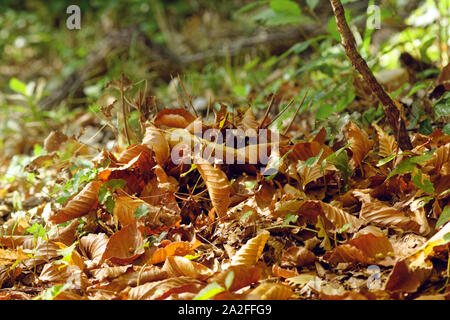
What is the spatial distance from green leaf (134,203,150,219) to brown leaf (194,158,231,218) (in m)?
0.22

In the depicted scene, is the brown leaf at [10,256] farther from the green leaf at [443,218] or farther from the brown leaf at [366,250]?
the green leaf at [443,218]

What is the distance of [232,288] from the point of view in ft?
4.06

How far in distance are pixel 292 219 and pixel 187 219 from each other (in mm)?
436

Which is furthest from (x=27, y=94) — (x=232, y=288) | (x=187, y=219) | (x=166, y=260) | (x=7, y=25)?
(x=7, y=25)

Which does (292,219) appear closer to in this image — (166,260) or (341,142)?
(166,260)

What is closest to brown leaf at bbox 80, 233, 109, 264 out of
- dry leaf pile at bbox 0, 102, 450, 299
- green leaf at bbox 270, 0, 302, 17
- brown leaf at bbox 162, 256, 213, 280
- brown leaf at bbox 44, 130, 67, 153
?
dry leaf pile at bbox 0, 102, 450, 299

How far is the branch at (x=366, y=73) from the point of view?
1477 millimetres

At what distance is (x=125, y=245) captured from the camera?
1.47 m

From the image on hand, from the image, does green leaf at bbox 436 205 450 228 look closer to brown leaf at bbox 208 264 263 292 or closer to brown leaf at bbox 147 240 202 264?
brown leaf at bbox 208 264 263 292

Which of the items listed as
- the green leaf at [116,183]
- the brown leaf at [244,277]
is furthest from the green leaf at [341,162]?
the green leaf at [116,183]

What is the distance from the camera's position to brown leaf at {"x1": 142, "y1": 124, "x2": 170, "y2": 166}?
66.0 inches

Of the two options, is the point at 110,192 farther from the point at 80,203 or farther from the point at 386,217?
the point at 386,217
